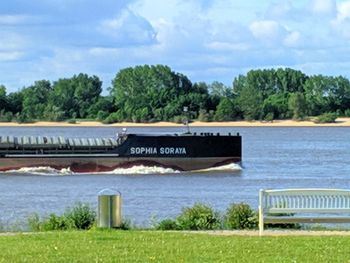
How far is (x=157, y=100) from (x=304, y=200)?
122 metres

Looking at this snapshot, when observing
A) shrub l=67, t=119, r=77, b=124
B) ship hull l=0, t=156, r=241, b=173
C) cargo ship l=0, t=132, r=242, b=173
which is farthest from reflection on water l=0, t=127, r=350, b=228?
shrub l=67, t=119, r=77, b=124

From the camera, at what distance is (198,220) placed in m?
18.3

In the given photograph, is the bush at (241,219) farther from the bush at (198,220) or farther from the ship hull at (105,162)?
the ship hull at (105,162)

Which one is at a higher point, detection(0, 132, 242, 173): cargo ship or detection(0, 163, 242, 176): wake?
detection(0, 132, 242, 173): cargo ship

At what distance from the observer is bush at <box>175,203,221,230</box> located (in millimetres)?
18156

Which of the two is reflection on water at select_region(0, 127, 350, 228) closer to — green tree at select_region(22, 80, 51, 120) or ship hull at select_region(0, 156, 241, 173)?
ship hull at select_region(0, 156, 241, 173)

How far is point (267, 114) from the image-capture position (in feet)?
476

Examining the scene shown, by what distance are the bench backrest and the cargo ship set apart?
105 ft

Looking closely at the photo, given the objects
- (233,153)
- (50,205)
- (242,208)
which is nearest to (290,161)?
(233,153)

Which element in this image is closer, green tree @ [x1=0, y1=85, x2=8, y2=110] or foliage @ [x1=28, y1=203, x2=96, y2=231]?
foliage @ [x1=28, y1=203, x2=96, y2=231]

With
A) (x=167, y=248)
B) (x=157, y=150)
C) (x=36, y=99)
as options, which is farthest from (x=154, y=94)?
(x=167, y=248)

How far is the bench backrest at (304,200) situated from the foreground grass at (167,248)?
0.54 metres

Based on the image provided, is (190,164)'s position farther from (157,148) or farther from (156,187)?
(156,187)

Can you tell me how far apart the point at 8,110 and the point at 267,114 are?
3861cm
